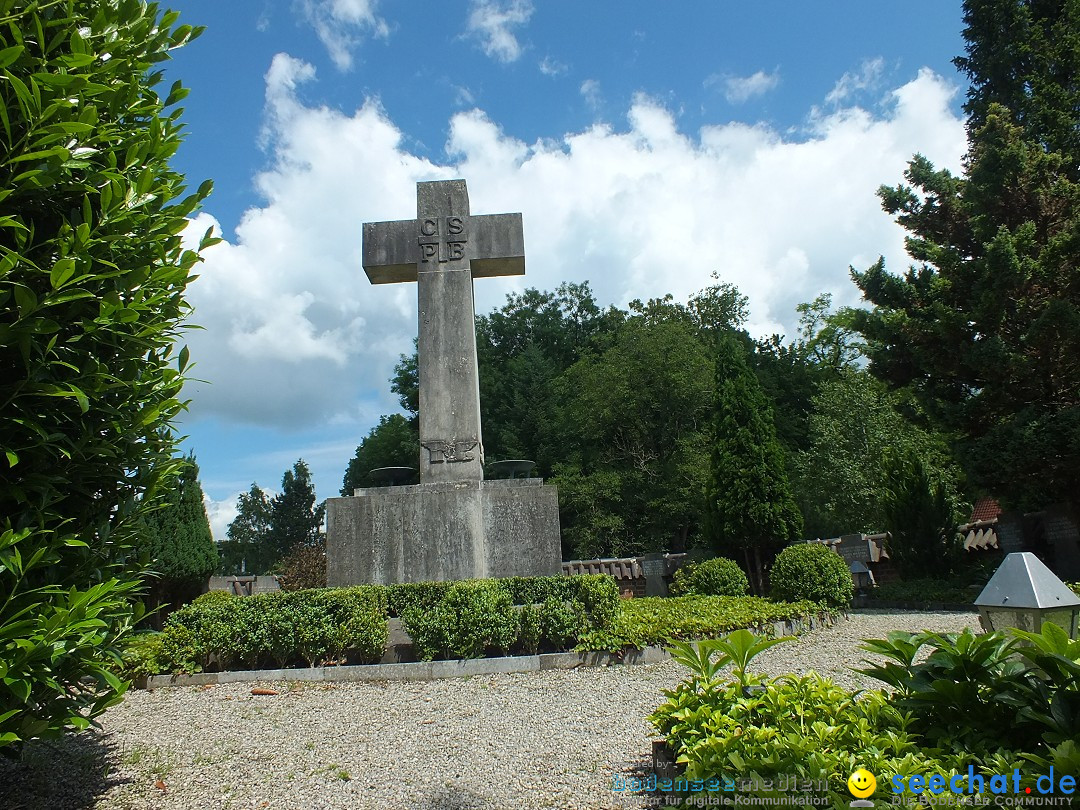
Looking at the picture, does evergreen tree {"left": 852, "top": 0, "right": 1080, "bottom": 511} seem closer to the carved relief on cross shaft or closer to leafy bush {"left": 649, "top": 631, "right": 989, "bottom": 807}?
the carved relief on cross shaft

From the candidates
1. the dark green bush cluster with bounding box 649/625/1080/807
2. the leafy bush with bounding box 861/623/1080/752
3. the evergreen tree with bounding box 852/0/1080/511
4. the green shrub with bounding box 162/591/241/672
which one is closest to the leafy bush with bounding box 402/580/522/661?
the green shrub with bounding box 162/591/241/672

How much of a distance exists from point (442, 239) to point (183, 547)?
7528mm

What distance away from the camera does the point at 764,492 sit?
52.0 ft

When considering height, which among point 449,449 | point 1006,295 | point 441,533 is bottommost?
point 441,533

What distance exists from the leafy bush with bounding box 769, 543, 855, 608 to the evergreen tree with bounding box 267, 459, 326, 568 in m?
54.4

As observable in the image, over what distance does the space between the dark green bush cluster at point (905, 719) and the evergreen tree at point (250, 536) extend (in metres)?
60.9

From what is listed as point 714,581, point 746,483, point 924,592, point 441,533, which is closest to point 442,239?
point 441,533

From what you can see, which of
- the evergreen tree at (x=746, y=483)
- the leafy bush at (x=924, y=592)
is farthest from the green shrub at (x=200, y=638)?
the leafy bush at (x=924, y=592)

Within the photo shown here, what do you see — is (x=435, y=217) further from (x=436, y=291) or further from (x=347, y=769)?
(x=347, y=769)

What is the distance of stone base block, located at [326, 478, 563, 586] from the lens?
820 centimetres

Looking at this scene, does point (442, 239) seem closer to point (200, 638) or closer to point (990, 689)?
point (200, 638)

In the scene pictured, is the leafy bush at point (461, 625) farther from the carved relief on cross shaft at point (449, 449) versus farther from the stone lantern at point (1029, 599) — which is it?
the stone lantern at point (1029, 599)

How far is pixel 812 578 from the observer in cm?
1051

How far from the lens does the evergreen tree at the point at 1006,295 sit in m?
12.4
